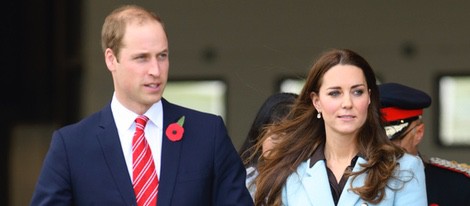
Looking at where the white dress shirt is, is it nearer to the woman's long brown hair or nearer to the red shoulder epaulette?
the woman's long brown hair

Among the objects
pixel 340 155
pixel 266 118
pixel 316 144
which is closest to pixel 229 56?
pixel 266 118

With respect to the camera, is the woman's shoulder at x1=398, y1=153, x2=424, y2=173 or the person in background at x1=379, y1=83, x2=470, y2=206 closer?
the woman's shoulder at x1=398, y1=153, x2=424, y2=173

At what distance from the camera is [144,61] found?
3232 millimetres

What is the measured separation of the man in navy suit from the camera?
323 centimetres

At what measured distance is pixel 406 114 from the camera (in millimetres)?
4516

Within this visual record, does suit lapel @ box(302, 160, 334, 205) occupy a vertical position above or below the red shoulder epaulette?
above

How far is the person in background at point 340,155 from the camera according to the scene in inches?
138

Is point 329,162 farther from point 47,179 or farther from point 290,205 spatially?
point 47,179

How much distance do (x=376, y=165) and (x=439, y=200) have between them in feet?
2.73

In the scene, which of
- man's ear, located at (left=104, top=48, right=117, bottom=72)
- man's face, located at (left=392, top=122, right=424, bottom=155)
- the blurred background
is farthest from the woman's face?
the blurred background

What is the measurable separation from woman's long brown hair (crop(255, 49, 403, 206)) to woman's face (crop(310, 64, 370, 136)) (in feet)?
0.12

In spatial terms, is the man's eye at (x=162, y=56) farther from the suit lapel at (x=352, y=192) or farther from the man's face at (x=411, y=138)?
the man's face at (x=411, y=138)

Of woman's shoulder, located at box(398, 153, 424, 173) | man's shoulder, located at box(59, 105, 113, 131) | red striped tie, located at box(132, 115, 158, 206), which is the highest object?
man's shoulder, located at box(59, 105, 113, 131)

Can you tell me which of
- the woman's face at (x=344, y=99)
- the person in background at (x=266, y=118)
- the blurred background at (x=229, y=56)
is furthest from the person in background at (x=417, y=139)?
the blurred background at (x=229, y=56)
